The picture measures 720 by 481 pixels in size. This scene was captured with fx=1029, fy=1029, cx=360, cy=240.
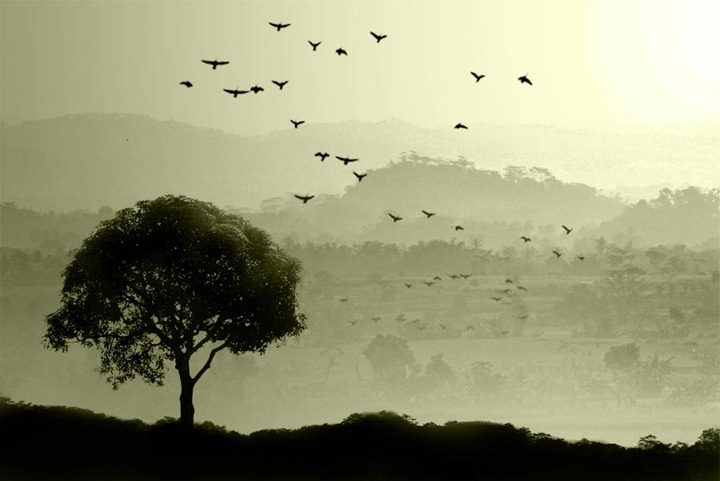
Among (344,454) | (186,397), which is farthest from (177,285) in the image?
(344,454)

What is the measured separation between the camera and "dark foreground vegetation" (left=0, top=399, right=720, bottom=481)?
56531 millimetres

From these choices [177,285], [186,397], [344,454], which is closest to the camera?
[344,454]

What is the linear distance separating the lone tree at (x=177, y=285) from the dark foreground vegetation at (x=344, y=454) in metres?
3.99

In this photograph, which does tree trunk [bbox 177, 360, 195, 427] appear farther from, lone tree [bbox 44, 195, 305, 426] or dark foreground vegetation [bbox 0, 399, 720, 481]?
dark foreground vegetation [bbox 0, 399, 720, 481]

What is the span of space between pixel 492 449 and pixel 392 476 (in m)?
7.10

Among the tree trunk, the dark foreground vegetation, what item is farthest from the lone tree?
the dark foreground vegetation

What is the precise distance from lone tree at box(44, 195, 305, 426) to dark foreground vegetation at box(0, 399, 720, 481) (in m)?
3.99

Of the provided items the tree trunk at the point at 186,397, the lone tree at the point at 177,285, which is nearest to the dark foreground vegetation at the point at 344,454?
the tree trunk at the point at 186,397

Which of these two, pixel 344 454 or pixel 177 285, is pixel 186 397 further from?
pixel 344 454

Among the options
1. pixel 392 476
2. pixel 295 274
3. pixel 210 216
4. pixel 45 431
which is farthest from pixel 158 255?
pixel 392 476

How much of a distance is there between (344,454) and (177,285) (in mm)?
14436

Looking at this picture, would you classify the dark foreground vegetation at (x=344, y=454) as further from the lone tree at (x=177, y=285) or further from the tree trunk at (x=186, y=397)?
the lone tree at (x=177, y=285)

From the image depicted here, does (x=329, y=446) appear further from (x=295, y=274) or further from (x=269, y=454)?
(x=295, y=274)

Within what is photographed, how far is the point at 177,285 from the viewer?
62.6 meters
